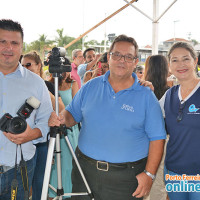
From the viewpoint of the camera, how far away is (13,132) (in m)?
1.42

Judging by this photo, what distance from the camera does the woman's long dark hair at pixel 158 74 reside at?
272 cm

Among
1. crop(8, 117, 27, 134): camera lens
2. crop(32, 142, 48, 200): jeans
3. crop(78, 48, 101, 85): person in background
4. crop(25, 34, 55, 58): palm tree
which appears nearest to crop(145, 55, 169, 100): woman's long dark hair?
crop(32, 142, 48, 200): jeans

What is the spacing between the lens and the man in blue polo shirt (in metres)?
1.68

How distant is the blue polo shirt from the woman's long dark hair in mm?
1003


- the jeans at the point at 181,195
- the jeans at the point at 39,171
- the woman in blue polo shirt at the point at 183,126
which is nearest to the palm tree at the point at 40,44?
the jeans at the point at 39,171

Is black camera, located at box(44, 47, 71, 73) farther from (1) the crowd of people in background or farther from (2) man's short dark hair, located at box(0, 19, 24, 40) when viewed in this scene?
(2) man's short dark hair, located at box(0, 19, 24, 40)

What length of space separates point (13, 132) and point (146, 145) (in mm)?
967

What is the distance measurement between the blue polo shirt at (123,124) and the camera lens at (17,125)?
0.54 meters

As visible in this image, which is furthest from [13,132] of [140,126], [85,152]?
[140,126]

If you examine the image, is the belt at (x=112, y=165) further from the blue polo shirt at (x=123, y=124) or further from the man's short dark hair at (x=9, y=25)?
the man's short dark hair at (x=9, y=25)

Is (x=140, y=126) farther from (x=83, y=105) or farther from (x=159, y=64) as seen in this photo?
(x=159, y=64)

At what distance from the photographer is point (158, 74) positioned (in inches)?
108

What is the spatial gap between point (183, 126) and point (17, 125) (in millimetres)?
1174

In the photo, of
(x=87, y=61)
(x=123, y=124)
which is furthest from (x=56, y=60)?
(x=87, y=61)
